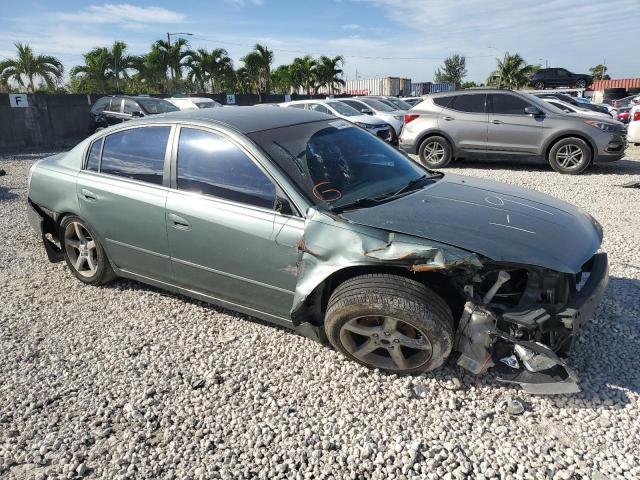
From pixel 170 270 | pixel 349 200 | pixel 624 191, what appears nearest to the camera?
pixel 349 200

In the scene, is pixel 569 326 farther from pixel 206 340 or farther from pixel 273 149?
pixel 206 340

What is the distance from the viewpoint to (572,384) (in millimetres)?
2639

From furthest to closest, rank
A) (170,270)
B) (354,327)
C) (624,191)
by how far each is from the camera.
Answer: (624,191), (170,270), (354,327)

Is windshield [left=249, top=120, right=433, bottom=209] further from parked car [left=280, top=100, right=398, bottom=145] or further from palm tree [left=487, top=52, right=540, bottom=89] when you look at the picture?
palm tree [left=487, top=52, right=540, bottom=89]

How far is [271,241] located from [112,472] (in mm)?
1516

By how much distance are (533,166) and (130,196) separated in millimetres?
9277

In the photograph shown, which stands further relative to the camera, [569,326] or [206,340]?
[206,340]

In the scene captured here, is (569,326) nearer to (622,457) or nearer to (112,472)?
(622,457)

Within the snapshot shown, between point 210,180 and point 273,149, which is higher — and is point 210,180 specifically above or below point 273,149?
below

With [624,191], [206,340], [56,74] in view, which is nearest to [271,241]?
[206,340]

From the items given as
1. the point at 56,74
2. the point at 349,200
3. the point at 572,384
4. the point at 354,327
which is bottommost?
the point at 572,384

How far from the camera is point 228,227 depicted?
128 inches

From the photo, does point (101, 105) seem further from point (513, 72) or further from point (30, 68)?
point (513, 72)

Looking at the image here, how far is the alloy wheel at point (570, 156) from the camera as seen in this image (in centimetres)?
935
